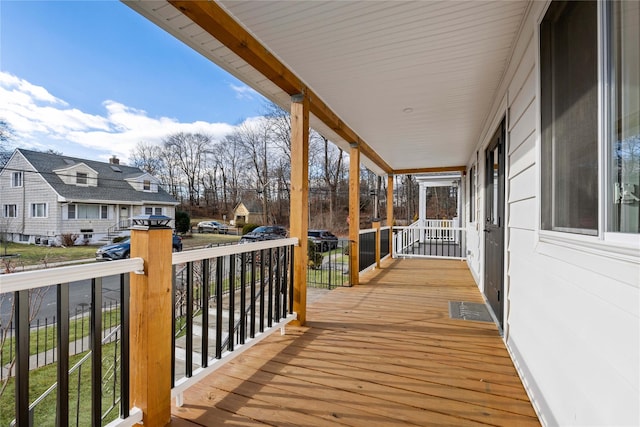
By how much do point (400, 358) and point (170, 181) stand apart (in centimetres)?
758

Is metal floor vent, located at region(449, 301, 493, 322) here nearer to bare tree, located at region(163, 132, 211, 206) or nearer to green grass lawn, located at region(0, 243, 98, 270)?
green grass lawn, located at region(0, 243, 98, 270)

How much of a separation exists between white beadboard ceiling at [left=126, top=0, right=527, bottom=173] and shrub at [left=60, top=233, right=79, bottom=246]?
2.40 m

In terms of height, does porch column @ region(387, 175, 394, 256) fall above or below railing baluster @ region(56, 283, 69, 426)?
above

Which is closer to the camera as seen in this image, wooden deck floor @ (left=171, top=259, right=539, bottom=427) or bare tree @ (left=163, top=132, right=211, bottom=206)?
wooden deck floor @ (left=171, top=259, right=539, bottom=427)

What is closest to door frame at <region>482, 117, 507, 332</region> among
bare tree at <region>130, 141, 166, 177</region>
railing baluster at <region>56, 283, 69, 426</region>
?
railing baluster at <region>56, 283, 69, 426</region>

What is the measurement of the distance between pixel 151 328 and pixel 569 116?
2096mm

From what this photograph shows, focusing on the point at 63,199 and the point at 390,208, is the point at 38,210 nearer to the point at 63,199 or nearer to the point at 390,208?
the point at 63,199

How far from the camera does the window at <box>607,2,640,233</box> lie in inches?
34.4

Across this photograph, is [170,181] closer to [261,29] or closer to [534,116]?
[261,29]

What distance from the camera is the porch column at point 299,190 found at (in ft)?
9.57

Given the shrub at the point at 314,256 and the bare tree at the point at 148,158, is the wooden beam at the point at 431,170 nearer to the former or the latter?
the shrub at the point at 314,256

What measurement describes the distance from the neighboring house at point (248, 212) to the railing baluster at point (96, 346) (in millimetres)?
10140

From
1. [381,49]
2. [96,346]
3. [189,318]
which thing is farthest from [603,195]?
[96,346]

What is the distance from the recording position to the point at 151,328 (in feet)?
4.75
